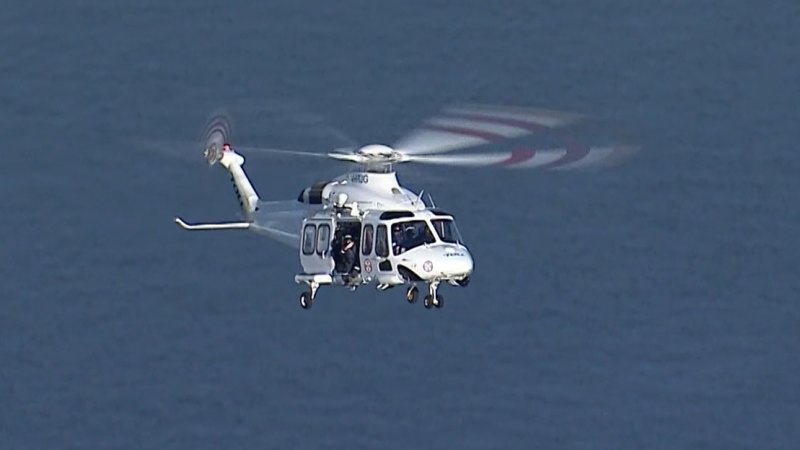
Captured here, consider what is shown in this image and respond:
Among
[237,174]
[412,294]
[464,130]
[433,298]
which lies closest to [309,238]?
[412,294]

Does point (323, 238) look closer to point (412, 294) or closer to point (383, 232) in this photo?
point (383, 232)

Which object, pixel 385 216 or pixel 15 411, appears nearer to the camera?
pixel 385 216

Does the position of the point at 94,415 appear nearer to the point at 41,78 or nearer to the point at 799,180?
the point at 41,78

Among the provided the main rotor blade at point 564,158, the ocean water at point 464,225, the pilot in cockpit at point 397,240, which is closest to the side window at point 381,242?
the pilot in cockpit at point 397,240

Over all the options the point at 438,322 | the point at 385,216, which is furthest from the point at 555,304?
the point at 385,216

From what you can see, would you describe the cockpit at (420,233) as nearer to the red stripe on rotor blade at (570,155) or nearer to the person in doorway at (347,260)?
the person in doorway at (347,260)
